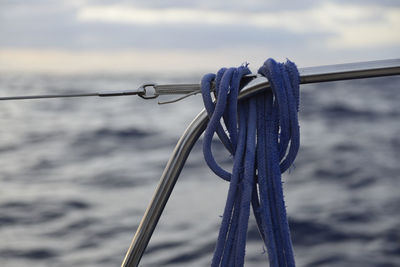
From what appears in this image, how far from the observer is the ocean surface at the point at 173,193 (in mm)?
6207

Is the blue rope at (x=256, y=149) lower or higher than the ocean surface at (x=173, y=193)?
lower

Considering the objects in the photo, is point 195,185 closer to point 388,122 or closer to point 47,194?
point 47,194

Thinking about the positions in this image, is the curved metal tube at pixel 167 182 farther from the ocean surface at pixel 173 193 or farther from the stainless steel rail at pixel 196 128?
the ocean surface at pixel 173 193

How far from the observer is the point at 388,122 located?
44.5 feet

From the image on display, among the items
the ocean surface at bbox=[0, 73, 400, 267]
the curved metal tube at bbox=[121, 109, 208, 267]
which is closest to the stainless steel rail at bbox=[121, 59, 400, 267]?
the curved metal tube at bbox=[121, 109, 208, 267]

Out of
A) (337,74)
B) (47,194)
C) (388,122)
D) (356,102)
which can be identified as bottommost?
(337,74)

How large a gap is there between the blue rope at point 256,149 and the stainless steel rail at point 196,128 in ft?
0.08

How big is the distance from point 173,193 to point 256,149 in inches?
260

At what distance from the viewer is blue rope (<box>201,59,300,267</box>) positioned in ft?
3.86

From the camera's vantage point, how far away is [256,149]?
1.22 metres

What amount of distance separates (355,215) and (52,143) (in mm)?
6889

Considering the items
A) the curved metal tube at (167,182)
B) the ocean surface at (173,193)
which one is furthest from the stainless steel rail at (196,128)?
the ocean surface at (173,193)

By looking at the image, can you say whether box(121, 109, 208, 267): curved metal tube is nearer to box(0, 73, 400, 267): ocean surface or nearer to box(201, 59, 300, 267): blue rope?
box(201, 59, 300, 267): blue rope

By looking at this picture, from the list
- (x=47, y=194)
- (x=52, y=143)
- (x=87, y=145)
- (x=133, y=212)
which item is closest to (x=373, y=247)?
(x=133, y=212)
